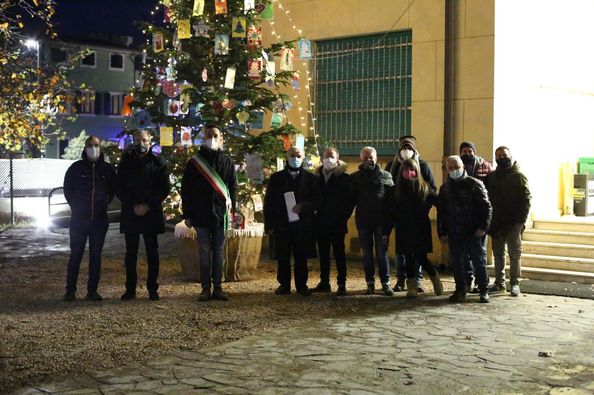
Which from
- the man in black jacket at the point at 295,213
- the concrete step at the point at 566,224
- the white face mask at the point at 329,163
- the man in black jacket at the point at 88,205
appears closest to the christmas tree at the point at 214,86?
the man in black jacket at the point at 295,213

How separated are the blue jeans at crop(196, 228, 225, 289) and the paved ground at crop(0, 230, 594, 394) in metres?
1.76

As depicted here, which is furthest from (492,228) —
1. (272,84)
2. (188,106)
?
(188,106)

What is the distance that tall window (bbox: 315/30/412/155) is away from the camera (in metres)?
14.2

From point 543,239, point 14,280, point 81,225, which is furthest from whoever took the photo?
point 543,239

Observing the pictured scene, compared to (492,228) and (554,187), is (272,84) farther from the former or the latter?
(554,187)

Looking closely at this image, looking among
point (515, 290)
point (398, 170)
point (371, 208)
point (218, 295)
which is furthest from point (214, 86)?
point (515, 290)

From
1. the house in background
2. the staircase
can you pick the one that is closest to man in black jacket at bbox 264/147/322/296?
the staircase

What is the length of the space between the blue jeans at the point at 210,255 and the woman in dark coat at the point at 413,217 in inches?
92.1

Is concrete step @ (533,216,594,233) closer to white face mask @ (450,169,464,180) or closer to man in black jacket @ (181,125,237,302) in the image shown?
white face mask @ (450,169,464,180)

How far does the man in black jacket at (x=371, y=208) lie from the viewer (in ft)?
34.1

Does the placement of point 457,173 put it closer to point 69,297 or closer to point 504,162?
point 504,162

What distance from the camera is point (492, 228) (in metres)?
10.6

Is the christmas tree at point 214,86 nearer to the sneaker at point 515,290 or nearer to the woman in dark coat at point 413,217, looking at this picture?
the woman in dark coat at point 413,217

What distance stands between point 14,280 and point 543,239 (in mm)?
8400
